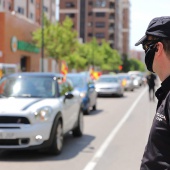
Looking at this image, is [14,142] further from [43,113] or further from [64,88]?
[64,88]

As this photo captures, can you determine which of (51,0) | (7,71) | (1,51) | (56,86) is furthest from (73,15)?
(56,86)

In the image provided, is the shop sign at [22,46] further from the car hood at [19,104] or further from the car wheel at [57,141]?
the car wheel at [57,141]

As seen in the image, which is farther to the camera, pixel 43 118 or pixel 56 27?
pixel 56 27

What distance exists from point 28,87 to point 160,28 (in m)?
6.82

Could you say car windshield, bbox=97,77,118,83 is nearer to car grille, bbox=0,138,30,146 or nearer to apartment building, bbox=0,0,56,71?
apartment building, bbox=0,0,56,71

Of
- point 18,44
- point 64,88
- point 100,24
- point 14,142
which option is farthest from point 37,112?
point 100,24

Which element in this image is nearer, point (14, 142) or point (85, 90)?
point (14, 142)

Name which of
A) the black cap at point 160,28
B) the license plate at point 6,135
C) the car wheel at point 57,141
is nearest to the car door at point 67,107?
the car wheel at point 57,141

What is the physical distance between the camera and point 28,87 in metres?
8.59

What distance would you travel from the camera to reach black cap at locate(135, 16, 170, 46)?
1920mm

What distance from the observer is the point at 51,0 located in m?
70.2

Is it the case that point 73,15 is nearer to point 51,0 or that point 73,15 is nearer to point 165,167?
point 51,0

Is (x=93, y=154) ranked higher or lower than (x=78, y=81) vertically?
lower

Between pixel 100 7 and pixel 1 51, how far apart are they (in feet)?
321
